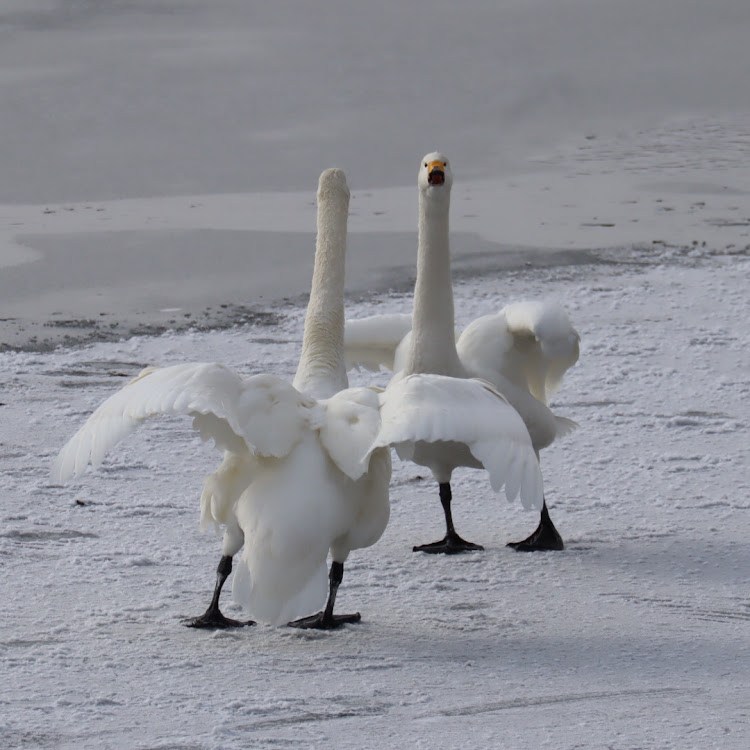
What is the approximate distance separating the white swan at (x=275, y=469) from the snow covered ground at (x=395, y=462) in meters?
0.22

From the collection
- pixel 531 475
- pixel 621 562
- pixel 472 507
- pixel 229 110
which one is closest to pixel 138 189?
pixel 229 110

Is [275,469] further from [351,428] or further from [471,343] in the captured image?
[471,343]

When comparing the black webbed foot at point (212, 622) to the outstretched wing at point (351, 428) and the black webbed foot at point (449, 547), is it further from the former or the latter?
the black webbed foot at point (449, 547)

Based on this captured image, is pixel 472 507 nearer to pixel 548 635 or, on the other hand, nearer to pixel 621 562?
pixel 621 562

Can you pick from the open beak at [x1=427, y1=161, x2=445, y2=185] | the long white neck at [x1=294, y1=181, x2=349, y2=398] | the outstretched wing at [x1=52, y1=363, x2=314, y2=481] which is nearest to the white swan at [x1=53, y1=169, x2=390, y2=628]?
the outstretched wing at [x1=52, y1=363, x2=314, y2=481]

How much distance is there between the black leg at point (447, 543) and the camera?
482cm

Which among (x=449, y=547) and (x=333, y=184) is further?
(x=333, y=184)

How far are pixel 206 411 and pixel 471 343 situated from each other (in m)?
1.77

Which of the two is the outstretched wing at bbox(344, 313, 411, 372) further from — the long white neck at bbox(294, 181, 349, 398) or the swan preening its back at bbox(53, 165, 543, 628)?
the swan preening its back at bbox(53, 165, 543, 628)

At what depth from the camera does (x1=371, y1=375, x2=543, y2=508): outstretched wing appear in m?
3.51

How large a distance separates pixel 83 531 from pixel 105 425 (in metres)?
1.28

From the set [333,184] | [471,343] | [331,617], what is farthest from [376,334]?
[331,617]

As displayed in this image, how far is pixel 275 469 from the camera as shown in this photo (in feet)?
12.7

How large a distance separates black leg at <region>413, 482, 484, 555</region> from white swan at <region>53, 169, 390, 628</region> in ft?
2.56
